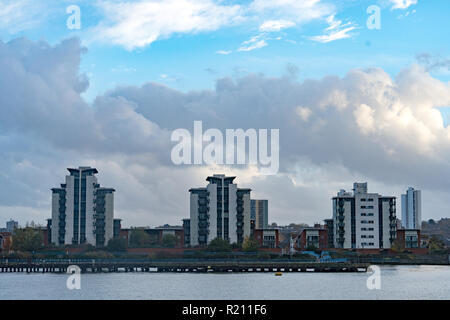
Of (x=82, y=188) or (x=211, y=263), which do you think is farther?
(x=82, y=188)

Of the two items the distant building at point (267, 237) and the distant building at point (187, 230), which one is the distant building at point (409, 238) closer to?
the distant building at point (267, 237)

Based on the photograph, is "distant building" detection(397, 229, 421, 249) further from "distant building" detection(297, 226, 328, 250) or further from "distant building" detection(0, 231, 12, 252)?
"distant building" detection(0, 231, 12, 252)

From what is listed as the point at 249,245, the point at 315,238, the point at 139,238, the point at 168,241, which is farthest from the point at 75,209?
the point at 315,238
